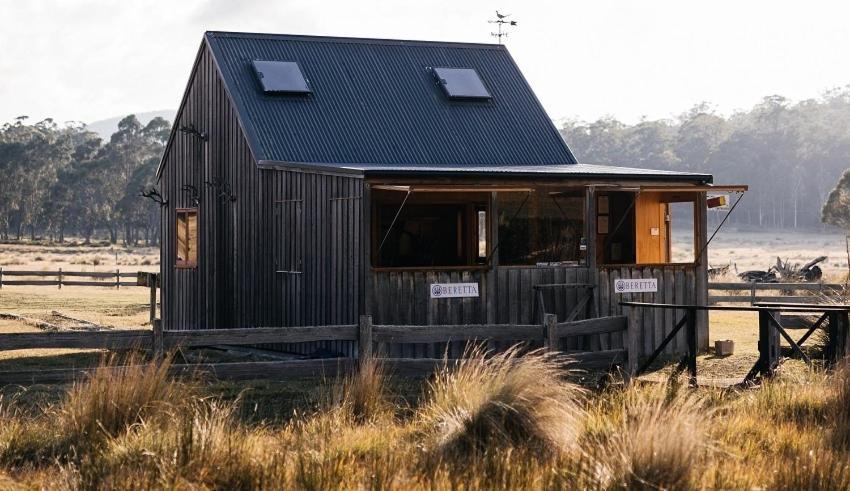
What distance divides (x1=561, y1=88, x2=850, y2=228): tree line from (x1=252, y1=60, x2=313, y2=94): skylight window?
91738 mm

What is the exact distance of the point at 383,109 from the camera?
2231 cm

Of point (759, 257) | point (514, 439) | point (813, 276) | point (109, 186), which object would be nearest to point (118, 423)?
point (514, 439)

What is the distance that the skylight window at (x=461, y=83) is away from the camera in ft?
75.6

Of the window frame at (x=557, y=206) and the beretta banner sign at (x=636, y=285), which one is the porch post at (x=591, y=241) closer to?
the window frame at (x=557, y=206)

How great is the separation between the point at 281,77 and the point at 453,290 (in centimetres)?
632

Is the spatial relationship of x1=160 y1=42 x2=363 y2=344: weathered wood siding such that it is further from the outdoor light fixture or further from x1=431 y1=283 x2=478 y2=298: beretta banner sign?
the outdoor light fixture

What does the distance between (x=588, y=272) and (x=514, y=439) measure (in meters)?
8.82

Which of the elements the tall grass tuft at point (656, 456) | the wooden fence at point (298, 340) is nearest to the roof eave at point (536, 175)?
the wooden fence at point (298, 340)

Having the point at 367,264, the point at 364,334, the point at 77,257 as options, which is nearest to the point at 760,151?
the point at 77,257

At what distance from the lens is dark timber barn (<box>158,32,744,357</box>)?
17297mm

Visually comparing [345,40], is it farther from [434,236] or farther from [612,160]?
[612,160]

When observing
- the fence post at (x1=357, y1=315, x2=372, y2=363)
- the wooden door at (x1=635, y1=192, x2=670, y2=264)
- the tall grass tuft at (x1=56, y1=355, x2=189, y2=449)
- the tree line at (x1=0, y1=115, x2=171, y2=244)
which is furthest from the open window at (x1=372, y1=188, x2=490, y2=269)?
the tree line at (x1=0, y1=115, x2=171, y2=244)

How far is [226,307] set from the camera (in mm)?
21094

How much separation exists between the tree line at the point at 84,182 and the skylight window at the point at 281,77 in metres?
66.2
